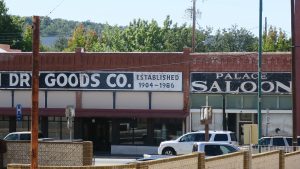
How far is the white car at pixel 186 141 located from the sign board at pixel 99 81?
827 cm

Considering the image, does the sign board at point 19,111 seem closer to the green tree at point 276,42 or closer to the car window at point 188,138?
the car window at point 188,138

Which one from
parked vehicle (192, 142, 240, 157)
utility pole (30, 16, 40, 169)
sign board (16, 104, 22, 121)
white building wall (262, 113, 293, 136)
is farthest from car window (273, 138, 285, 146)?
utility pole (30, 16, 40, 169)

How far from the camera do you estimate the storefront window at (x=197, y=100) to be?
49.3 metres

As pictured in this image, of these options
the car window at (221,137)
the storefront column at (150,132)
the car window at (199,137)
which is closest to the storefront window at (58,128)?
the storefront column at (150,132)

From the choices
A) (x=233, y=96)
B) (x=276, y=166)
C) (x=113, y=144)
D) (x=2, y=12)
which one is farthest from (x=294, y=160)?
(x=2, y=12)

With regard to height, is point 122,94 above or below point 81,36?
below

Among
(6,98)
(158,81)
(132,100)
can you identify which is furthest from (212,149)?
(6,98)

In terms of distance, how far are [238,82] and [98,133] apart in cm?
1039

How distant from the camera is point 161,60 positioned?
162ft

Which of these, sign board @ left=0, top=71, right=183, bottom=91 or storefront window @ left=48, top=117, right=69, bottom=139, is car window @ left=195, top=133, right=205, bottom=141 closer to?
sign board @ left=0, top=71, right=183, bottom=91

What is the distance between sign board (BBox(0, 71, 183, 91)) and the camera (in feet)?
162

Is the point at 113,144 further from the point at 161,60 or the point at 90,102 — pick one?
the point at 161,60

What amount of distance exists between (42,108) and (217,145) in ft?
65.7

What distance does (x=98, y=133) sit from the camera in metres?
51.8
